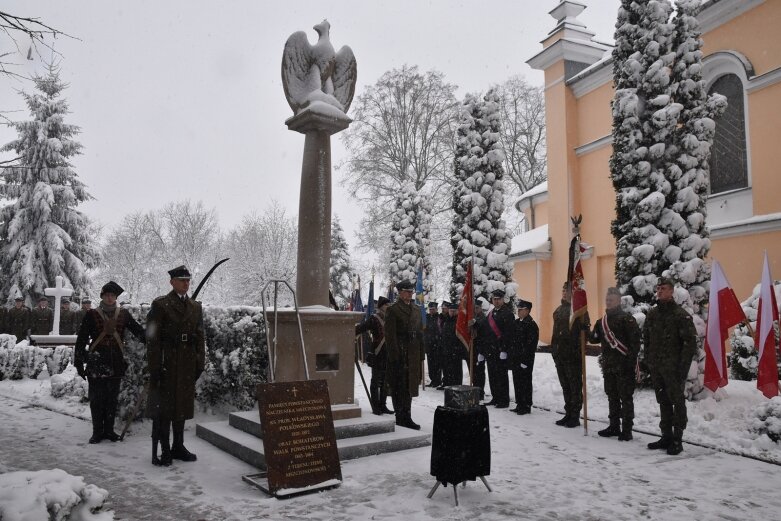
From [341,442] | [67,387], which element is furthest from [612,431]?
[67,387]

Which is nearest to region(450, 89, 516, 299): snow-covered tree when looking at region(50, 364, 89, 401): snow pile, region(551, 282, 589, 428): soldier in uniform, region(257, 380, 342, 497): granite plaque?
region(551, 282, 589, 428): soldier in uniform

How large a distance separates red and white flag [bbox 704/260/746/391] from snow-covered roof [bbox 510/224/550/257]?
13.7 meters

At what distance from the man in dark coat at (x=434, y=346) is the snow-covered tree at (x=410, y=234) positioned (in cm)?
1292

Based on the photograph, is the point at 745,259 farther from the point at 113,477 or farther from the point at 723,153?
the point at 113,477

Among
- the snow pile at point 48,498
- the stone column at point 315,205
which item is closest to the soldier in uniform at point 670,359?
the stone column at point 315,205

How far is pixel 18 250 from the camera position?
26469 millimetres

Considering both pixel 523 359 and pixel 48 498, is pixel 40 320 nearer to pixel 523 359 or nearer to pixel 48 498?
pixel 523 359

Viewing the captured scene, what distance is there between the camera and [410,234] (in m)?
A: 28.0

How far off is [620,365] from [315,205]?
15.2 feet

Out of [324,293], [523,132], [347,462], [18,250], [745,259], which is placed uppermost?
[523,132]

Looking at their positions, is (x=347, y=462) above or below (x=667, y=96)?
below

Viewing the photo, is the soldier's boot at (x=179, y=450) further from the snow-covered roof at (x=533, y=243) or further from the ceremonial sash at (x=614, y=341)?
the snow-covered roof at (x=533, y=243)

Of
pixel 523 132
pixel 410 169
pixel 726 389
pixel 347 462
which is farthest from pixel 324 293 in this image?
pixel 523 132

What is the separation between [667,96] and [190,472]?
36.3 feet
